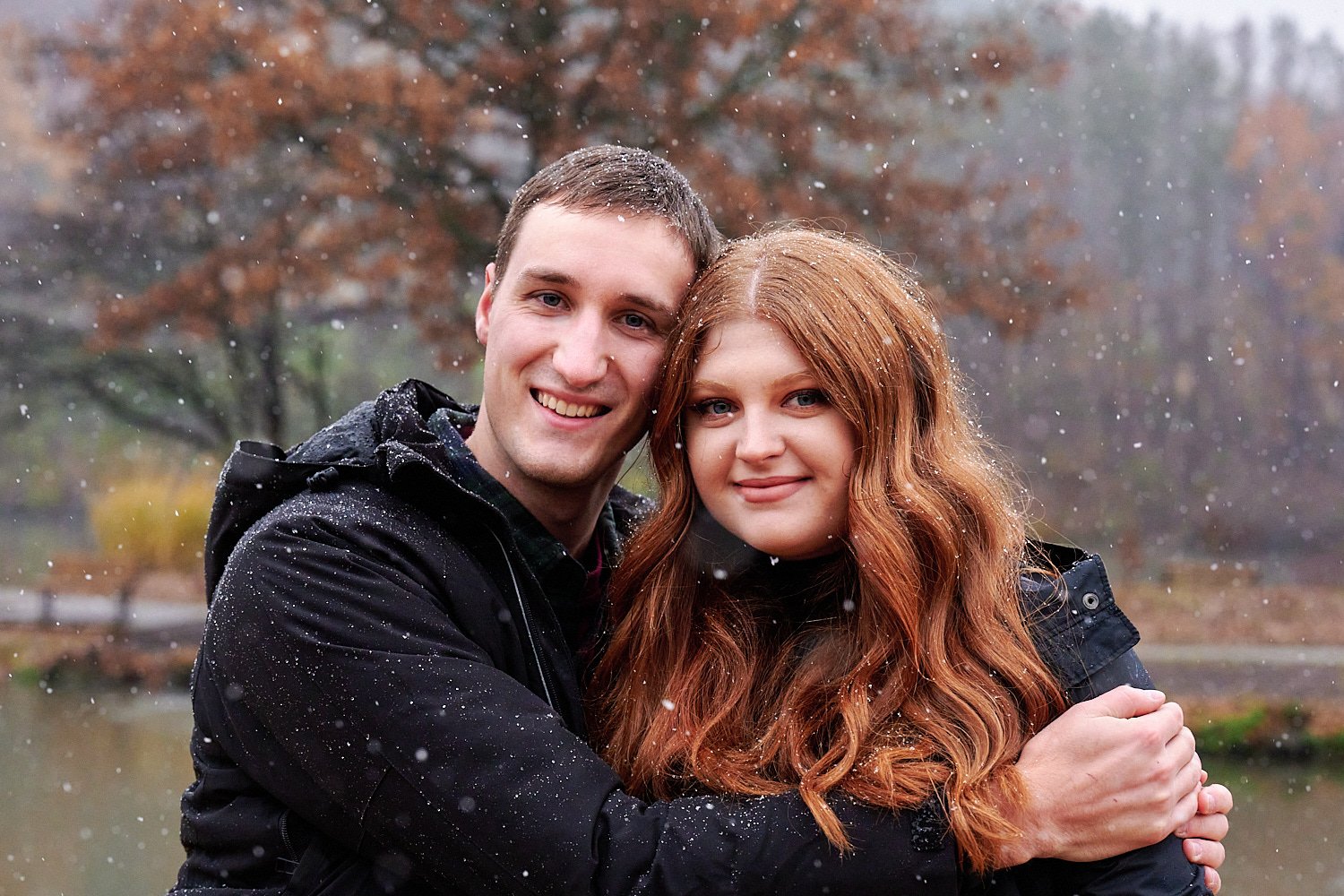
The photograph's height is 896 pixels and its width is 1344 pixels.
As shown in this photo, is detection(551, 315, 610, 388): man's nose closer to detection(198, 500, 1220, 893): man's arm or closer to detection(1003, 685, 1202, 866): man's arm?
detection(198, 500, 1220, 893): man's arm

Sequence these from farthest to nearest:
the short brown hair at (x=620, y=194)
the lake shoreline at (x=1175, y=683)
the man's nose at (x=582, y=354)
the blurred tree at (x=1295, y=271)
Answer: the blurred tree at (x=1295, y=271), the lake shoreline at (x=1175, y=683), the short brown hair at (x=620, y=194), the man's nose at (x=582, y=354)

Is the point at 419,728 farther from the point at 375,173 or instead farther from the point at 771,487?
the point at 375,173

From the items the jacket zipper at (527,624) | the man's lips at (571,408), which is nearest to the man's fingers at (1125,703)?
the jacket zipper at (527,624)

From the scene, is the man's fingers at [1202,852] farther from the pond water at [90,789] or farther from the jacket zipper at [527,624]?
the pond water at [90,789]

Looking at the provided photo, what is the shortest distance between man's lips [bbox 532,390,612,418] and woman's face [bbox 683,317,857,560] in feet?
1.02

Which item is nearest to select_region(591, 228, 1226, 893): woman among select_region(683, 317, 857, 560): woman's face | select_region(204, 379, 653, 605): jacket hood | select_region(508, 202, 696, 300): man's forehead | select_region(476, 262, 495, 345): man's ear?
select_region(683, 317, 857, 560): woman's face


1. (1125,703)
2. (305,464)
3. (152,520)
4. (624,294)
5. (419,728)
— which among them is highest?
(624,294)

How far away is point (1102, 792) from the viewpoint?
68.8 inches

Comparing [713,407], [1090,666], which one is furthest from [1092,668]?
[713,407]

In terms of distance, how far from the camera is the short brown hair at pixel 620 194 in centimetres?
233

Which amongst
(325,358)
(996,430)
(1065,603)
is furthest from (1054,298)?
(1065,603)

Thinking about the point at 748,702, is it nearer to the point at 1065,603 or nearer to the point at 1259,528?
the point at 1065,603

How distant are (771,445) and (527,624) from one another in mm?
532

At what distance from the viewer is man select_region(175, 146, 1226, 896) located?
1.70m
